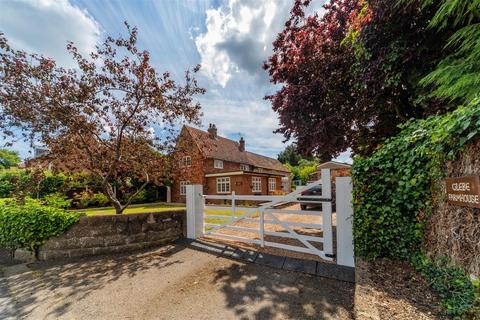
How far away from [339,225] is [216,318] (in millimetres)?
2591

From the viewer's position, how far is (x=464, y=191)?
88.4 inches

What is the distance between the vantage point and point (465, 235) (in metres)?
2.34

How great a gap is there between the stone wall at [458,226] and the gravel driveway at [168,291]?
1.35 metres

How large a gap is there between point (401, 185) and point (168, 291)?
3.92m

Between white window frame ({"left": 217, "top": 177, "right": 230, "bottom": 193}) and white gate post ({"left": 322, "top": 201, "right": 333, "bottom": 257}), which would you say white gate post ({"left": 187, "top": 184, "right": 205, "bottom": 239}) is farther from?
white window frame ({"left": 217, "top": 177, "right": 230, "bottom": 193})

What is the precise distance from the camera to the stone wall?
2205 mm

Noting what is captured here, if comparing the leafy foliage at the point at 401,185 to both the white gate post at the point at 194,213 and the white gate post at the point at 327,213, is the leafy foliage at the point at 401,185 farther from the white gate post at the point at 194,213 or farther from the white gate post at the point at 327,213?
the white gate post at the point at 194,213

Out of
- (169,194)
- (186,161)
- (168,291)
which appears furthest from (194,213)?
(169,194)

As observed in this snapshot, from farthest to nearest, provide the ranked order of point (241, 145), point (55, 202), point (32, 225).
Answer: point (241, 145) < point (55, 202) < point (32, 225)

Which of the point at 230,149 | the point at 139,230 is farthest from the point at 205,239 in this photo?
the point at 230,149

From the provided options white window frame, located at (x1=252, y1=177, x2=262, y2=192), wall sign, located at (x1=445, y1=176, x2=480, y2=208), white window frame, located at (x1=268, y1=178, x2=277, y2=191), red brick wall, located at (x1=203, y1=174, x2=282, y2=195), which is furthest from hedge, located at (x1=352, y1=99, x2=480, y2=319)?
white window frame, located at (x1=268, y1=178, x2=277, y2=191)

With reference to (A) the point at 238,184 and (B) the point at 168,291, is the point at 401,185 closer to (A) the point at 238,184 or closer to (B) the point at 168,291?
(B) the point at 168,291

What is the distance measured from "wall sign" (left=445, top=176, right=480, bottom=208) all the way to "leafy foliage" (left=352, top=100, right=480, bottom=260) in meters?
0.27

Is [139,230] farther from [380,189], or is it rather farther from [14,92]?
[380,189]
